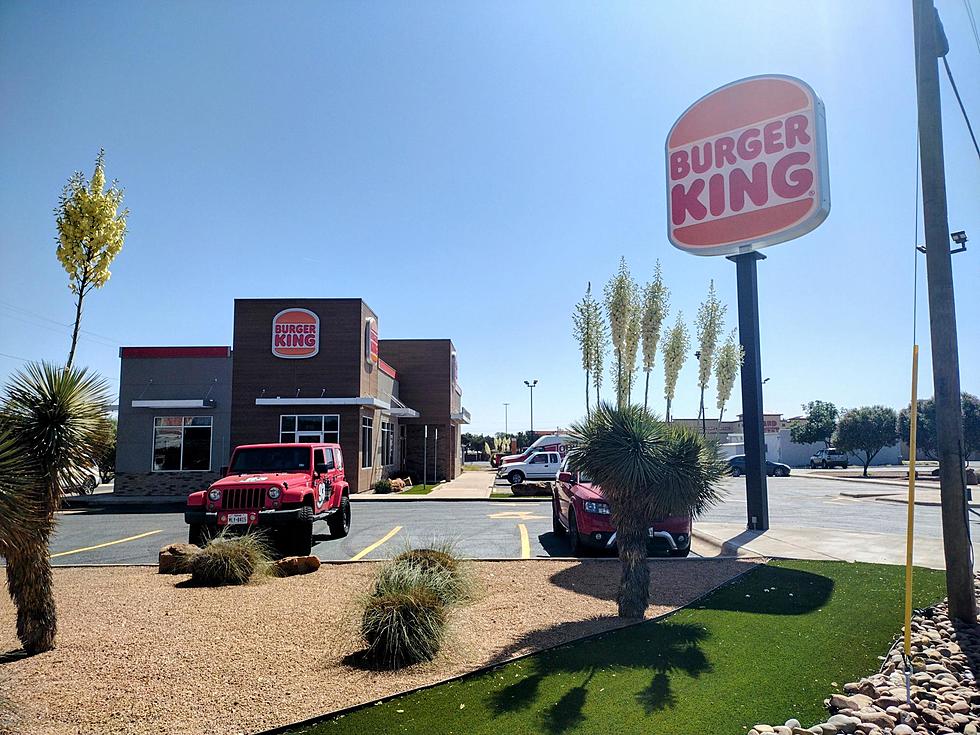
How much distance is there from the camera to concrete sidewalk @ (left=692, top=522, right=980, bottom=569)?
10.3 metres

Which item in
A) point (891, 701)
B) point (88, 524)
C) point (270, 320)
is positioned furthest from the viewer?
point (270, 320)

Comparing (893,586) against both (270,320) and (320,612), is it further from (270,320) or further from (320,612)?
(270,320)

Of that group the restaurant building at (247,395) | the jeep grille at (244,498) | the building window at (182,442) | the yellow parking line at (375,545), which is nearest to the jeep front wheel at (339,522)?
the yellow parking line at (375,545)

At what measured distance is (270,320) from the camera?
1018 inches

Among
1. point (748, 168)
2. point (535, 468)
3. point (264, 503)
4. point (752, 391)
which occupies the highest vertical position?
point (748, 168)

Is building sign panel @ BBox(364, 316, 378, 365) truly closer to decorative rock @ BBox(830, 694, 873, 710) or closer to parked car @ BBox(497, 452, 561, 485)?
parked car @ BBox(497, 452, 561, 485)

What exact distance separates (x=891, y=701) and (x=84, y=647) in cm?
648

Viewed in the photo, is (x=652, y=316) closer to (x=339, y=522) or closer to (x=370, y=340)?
(x=339, y=522)

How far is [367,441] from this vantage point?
27297 millimetres

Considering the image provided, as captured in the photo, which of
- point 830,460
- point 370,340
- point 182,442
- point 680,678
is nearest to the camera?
point 680,678

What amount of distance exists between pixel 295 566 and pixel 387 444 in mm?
22002

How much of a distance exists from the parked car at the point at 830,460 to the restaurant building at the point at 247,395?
47.9 m

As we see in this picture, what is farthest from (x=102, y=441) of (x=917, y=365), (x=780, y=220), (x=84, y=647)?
(x=780, y=220)

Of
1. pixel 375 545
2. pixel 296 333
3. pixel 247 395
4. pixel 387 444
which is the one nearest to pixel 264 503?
pixel 375 545
